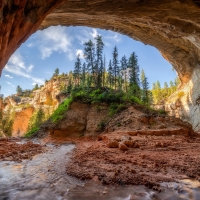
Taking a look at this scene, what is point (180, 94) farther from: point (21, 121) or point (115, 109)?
point (21, 121)

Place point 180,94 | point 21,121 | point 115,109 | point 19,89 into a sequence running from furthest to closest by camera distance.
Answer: point 19,89, point 21,121, point 180,94, point 115,109

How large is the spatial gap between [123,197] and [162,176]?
1.76 m

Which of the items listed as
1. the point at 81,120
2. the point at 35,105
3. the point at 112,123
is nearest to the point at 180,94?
the point at 112,123

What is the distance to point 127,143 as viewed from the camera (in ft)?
32.8

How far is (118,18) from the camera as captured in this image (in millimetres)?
14062

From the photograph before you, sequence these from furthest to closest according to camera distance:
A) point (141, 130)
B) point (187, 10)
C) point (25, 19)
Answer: point (141, 130)
point (187, 10)
point (25, 19)

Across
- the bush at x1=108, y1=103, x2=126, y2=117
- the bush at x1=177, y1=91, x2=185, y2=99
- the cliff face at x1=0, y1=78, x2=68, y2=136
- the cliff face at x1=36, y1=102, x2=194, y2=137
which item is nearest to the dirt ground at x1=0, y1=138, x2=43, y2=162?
the cliff face at x1=36, y1=102, x2=194, y2=137

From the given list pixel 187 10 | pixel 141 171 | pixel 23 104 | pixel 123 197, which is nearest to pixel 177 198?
pixel 123 197

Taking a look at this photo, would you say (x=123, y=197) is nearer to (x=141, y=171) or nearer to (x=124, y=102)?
(x=141, y=171)

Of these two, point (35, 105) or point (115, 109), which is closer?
point (115, 109)

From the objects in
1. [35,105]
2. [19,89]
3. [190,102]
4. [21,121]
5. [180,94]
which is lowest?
[21,121]

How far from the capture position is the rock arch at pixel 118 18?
634 centimetres

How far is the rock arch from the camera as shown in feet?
A: 20.8

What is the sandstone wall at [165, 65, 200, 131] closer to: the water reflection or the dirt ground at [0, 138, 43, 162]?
the dirt ground at [0, 138, 43, 162]
